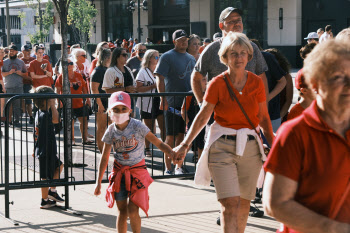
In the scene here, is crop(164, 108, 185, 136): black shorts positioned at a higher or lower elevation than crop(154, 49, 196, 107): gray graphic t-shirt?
lower

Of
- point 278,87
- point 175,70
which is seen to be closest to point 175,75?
point 175,70

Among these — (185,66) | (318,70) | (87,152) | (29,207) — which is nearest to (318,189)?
(318,70)

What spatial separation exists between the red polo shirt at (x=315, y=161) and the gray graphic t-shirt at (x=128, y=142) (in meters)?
3.01

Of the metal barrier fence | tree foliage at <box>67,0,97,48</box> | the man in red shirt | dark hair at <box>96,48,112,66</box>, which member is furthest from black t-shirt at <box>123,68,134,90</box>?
tree foliage at <box>67,0,97,48</box>

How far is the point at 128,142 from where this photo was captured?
5355 mm

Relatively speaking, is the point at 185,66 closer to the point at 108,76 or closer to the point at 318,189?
the point at 108,76

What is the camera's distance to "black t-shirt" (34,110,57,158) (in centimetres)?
686

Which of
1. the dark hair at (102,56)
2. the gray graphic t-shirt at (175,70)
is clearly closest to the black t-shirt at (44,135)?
the gray graphic t-shirt at (175,70)

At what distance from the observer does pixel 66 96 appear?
6.76 meters

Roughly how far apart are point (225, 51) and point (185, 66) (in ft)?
12.4

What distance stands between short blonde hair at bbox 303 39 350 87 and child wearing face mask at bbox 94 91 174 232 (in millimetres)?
2927

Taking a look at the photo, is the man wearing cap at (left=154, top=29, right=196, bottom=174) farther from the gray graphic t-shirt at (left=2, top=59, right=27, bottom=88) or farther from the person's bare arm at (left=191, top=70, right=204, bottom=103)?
the gray graphic t-shirt at (left=2, top=59, right=27, bottom=88)

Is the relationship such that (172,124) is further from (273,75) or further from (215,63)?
(215,63)

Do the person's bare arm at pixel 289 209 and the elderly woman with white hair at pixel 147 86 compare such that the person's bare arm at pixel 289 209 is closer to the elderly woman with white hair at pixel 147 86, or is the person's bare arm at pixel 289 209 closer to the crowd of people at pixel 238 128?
the crowd of people at pixel 238 128
